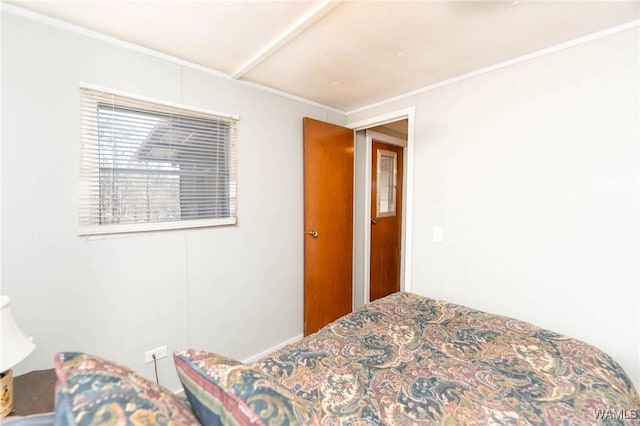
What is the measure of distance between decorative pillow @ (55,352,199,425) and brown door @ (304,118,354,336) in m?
1.96

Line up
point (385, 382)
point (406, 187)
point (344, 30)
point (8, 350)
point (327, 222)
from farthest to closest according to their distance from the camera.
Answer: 1. point (406, 187)
2. point (327, 222)
3. point (344, 30)
4. point (385, 382)
5. point (8, 350)

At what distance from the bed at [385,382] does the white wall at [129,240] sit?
1.05 metres

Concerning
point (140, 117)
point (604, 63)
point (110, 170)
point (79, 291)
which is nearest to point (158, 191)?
point (110, 170)

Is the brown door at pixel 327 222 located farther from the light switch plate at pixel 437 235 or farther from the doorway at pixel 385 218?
the light switch plate at pixel 437 235

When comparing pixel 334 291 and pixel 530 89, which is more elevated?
pixel 530 89

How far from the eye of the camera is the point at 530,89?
1823mm

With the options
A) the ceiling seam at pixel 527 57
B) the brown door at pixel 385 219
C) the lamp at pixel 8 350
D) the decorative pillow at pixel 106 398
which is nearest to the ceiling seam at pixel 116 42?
the ceiling seam at pixel 527 57

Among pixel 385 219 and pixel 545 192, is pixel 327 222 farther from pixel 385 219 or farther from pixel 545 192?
pixel 545 192

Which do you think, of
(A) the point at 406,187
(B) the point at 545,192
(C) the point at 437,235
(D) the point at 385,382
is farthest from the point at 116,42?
(B) the point at 545,192

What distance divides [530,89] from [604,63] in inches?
13.5

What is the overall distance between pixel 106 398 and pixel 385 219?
334 centimetres

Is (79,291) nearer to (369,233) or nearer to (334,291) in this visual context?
(334,291)

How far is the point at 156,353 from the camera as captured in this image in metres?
1.85

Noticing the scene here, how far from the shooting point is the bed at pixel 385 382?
0.66 metres
